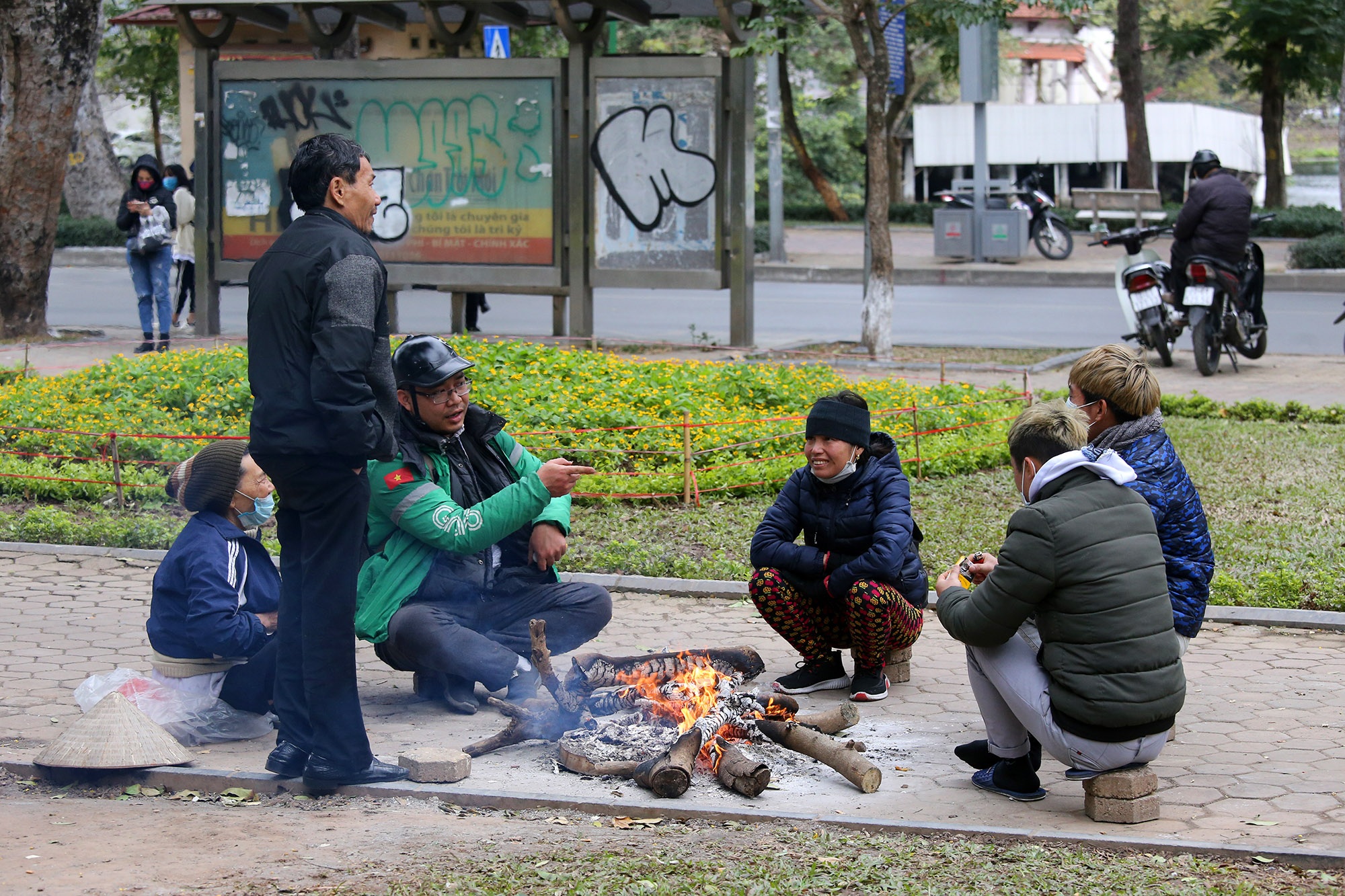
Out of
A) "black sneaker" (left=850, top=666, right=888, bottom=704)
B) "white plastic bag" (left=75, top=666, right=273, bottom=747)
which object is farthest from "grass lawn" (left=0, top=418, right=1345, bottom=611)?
"white plastic bag" (left=75, top=666, right=273, bottom=747)

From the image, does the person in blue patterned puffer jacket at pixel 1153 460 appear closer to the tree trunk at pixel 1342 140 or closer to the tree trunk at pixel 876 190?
the tree trunk at pixel 876 190

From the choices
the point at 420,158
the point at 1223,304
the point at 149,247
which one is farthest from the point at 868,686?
the point at 149,247

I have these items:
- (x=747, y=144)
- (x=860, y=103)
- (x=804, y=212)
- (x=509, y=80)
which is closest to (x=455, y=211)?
(x=509, y=80)

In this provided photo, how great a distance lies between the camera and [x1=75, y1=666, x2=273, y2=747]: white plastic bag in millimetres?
4910

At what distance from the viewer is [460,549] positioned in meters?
5.07

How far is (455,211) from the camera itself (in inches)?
588

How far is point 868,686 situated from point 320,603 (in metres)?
2.25

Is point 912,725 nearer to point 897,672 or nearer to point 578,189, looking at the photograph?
point 897,672

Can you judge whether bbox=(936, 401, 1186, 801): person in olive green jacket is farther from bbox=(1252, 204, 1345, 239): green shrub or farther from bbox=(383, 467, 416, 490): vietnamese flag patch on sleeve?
bbox=(1252, 204, 1345, 239): green shrub

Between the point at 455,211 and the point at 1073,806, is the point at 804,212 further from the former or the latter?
the point at 1073,806

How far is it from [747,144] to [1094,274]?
10.5m

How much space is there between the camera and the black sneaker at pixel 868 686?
5578 mm

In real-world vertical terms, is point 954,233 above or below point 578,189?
above

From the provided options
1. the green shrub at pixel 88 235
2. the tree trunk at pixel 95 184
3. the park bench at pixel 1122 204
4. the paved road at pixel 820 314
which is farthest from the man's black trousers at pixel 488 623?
the tree trunk at pixel 95 184
